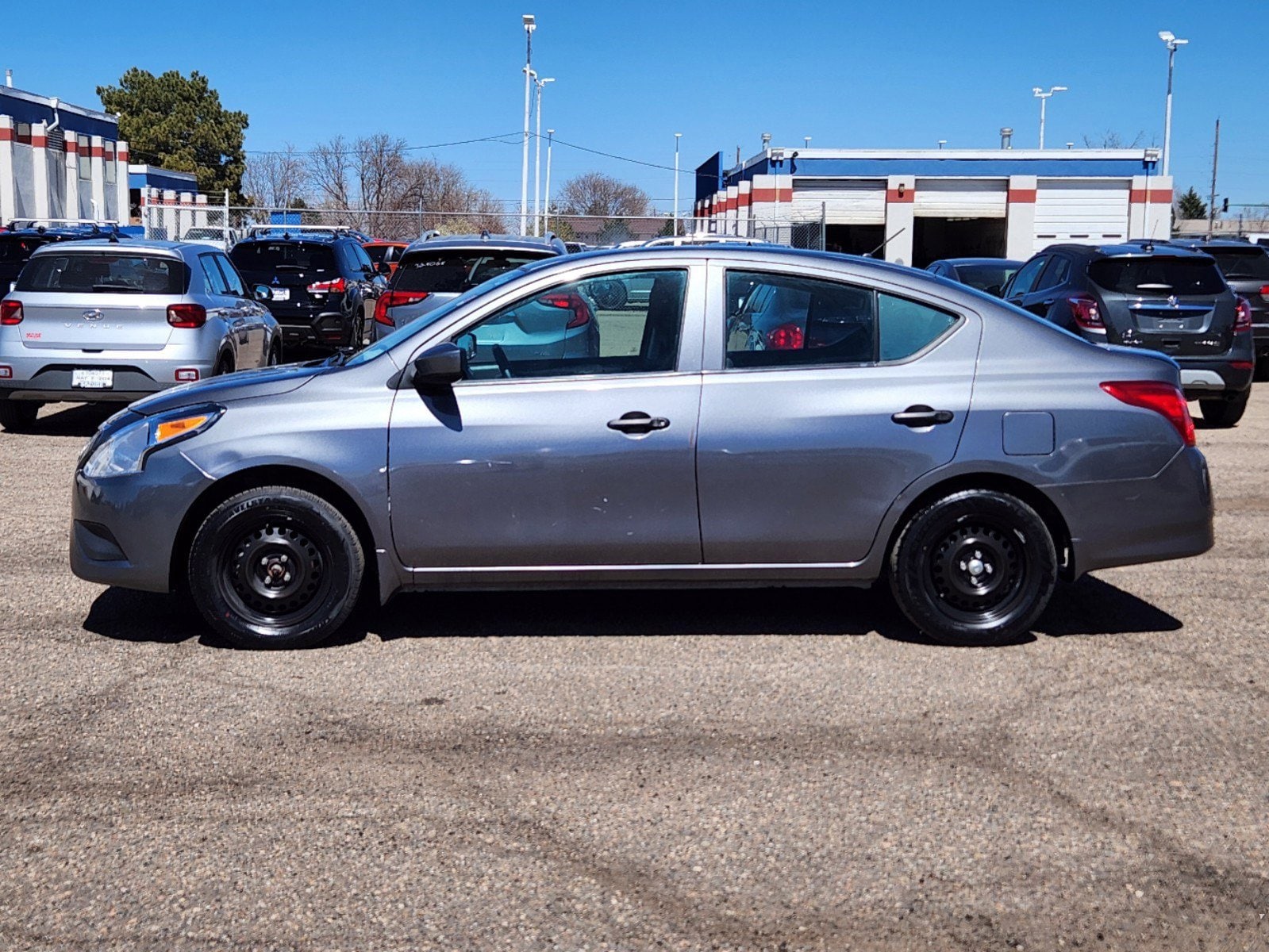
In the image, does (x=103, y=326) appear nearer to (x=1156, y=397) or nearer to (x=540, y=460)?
(x=540, y=460)

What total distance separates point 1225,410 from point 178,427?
11.2 m

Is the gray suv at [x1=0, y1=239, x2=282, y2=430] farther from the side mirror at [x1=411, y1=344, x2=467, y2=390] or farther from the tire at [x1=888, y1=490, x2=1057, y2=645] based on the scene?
the tire at [x1=888, y1=490, x2=1057, y2=645]

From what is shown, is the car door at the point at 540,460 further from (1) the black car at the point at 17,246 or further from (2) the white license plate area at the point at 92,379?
(1) the black car at the point at 17,246

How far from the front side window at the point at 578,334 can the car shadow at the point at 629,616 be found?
114 cm

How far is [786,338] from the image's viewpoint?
20.8 feet

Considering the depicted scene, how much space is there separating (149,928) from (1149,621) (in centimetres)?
483

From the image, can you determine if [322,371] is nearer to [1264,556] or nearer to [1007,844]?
[1007,844]

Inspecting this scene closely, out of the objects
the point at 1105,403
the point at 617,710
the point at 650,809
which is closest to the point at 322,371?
the point at 617,710

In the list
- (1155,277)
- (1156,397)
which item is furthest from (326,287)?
(1156,397)

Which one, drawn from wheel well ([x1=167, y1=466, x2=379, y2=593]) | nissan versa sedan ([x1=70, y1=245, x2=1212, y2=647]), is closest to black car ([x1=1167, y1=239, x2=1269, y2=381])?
nissan versa sedan ([x1=70, y1=245, x2=1212, y2=647])

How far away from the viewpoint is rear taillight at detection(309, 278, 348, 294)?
20.0 meters

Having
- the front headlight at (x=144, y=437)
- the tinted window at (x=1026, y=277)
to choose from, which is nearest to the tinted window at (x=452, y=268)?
the tinted window at (x=1026, y=277)

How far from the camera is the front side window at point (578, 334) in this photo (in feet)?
20.5

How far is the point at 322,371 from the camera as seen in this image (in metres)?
6.33
